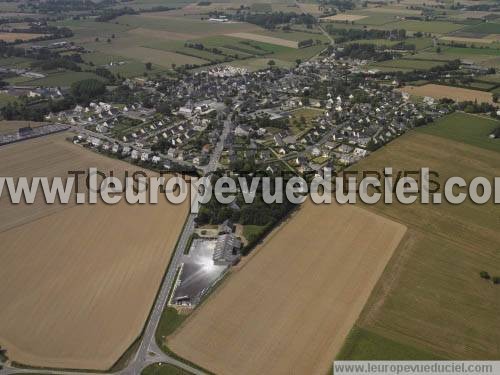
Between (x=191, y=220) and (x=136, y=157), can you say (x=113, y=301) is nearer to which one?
(x=191, y=220)

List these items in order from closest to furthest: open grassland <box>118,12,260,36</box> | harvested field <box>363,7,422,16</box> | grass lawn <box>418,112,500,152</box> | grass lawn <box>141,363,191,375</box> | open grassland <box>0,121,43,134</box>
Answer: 1. grass lawn <box>141,363,191,375</box>
2. grass lawn <box>418,112,500,152</box>
3. open grassland <box>0,121,43,134</box>
4. open grassland <box>118,12,260,36</box>
5. harvested field <box>363,7,422,16</box>

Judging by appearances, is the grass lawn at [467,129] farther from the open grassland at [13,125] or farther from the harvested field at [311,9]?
the harvested field at [311,9]

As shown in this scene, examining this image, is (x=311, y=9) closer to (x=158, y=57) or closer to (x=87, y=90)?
(x=158, y=57)

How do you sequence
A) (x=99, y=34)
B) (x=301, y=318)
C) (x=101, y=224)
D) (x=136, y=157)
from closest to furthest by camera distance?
1. (x=301, y=318)
2. (x=101, y=224)
3. (x=136, y=157)
4. (x=99, y=34)

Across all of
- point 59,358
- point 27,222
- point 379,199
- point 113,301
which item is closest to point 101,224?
point 27,222

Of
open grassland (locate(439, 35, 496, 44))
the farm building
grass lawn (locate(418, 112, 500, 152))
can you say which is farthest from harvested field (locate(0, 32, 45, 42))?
the farm building

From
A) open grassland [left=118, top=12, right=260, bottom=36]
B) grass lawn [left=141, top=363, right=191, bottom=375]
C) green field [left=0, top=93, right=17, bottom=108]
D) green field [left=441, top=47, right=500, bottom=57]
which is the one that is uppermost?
open grassland [left=118, top=12, right=260, bottom=36]

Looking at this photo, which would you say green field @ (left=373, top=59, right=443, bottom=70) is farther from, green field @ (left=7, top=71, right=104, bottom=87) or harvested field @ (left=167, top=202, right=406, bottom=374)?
harvested field @ (left=167, top=202, right=406, bottom=374)
